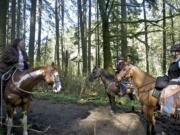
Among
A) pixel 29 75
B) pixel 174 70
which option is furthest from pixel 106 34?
pixel 174 70

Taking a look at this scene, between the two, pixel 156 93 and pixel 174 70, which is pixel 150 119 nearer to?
pixel 156 93

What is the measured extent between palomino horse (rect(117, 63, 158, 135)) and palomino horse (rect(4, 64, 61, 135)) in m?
2.32

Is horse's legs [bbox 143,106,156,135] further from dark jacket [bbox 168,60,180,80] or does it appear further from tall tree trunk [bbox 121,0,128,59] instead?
tall tree trunk [bbox 121,0,128,59]

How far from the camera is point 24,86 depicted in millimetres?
9094

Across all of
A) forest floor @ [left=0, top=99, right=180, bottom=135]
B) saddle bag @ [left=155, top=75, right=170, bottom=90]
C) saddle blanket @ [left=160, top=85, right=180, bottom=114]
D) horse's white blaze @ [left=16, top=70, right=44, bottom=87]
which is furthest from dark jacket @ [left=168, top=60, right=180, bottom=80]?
horse's white blaze @ [left=16, top=70, right=44, bottom=87]

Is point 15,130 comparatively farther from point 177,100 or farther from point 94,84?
point 94,84

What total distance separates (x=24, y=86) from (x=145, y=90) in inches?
132

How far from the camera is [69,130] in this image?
10055 millimetres

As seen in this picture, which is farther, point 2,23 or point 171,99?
point 2,23

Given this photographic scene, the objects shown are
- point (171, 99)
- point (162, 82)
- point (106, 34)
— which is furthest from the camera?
point (106, 34)

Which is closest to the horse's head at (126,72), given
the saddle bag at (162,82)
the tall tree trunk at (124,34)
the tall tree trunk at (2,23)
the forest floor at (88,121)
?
the saddle bag at (162,82)

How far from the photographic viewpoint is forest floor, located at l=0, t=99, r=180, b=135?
397 inches

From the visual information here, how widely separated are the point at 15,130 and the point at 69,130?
1488mm

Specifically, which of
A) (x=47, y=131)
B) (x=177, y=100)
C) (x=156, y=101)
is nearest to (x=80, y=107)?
(x=47, y=131)
